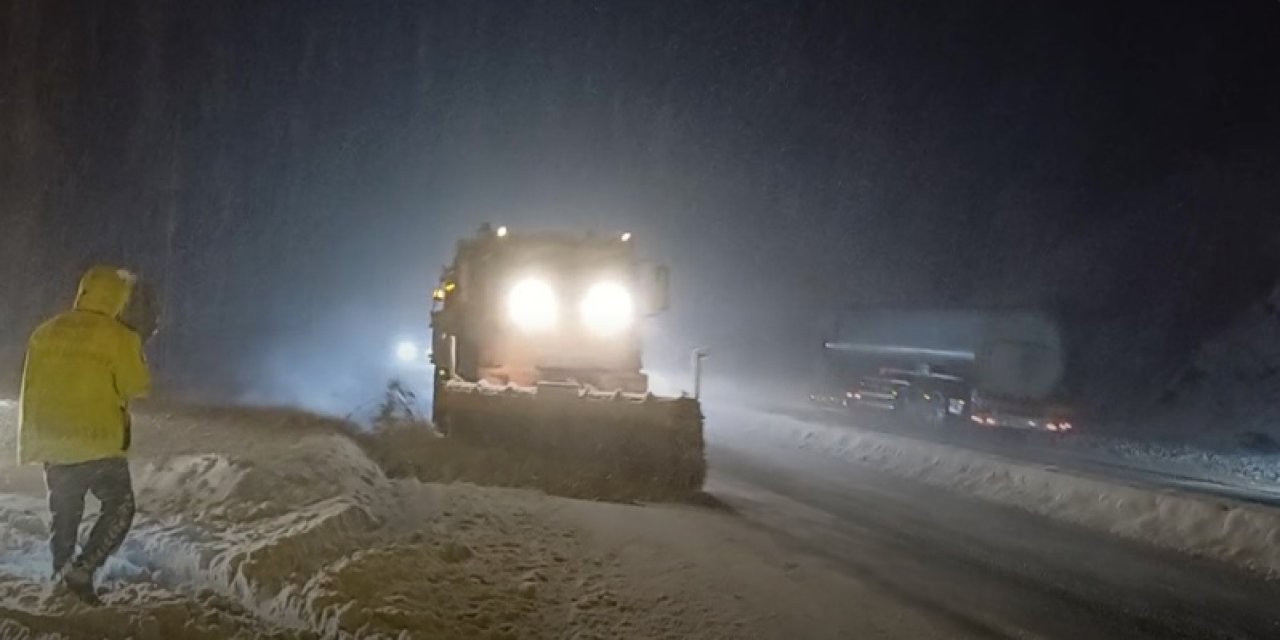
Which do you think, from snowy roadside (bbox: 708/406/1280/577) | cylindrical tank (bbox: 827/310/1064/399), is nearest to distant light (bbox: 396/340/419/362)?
cylindrical tank (bbox: 827/310/1064/399)

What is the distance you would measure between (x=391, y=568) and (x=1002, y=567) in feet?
19.0

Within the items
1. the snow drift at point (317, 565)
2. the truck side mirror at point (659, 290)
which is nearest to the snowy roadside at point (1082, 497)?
the truck side mirror at point (659, 290)

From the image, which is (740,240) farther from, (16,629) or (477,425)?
(16,629)

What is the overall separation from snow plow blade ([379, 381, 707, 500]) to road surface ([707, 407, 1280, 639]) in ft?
2.90

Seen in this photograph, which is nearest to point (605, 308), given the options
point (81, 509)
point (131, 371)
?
point (131, 371)

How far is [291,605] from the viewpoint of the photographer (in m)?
6.80

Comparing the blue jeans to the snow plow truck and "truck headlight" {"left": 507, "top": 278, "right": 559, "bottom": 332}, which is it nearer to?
the snow plow truck

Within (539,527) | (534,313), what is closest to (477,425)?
(534,313)

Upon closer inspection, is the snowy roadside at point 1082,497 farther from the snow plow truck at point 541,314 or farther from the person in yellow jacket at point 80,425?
the person in yellow jacket at point 80,425

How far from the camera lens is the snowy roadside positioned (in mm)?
12109

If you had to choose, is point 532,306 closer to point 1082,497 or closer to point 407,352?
point 1082,497

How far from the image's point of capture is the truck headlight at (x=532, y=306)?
16.4m

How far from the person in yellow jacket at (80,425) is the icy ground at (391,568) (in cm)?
36

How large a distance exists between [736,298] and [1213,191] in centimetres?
2530
